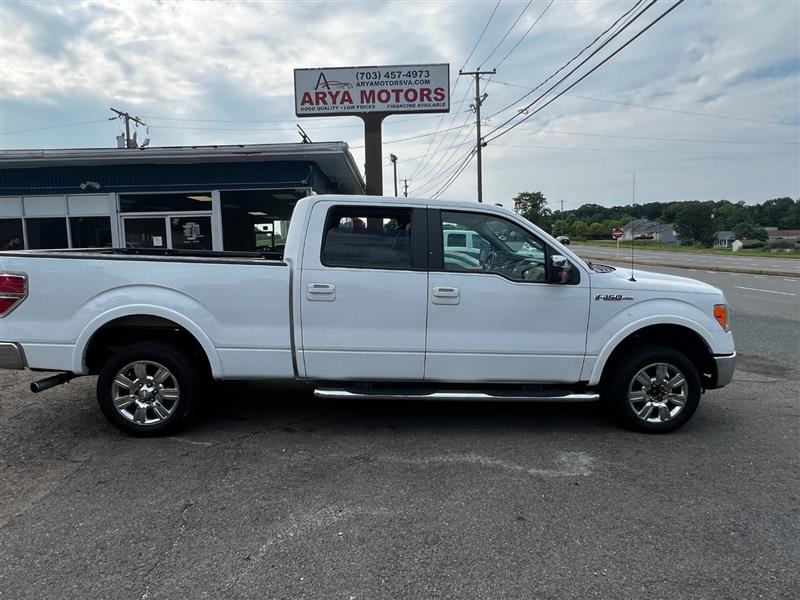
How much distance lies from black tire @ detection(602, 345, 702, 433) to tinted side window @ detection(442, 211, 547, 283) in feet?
3.48

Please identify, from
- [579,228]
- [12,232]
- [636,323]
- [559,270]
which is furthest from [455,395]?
[579,228]

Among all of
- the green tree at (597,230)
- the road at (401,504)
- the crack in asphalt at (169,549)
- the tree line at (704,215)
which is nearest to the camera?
the crack in asphalt at (169,549)

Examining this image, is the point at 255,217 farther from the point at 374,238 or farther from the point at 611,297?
the point at 611,297

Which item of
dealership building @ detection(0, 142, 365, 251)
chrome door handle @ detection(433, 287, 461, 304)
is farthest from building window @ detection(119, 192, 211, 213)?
chrome door handle @ detection(433, 287, 461, 304)

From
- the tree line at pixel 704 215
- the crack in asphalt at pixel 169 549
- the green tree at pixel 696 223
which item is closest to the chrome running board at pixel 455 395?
the crack in asphalt at pixel 169 549

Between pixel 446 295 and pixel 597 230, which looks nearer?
pixel 446 295

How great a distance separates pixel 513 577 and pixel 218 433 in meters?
2.90

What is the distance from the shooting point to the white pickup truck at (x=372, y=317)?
14.7 ft

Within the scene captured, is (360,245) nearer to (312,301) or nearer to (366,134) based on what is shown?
(312,301)

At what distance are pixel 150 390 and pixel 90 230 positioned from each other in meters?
12.6

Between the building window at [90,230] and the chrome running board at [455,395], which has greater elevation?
the building window at [90,230]

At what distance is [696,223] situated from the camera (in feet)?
287

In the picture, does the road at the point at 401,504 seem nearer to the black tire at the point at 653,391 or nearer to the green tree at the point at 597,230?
the black tire at the point at 653,391

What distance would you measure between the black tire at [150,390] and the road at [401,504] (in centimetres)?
16
